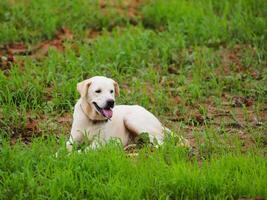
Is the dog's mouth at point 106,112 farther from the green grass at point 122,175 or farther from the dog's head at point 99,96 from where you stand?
the green grass at point 122,175

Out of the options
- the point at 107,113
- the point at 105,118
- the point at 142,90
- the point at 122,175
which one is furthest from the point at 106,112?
the point at 142,90

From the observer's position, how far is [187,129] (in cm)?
846

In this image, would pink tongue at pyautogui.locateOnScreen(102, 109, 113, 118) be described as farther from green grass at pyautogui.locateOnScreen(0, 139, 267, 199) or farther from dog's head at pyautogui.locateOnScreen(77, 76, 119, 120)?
green grass at pyautogui.locateOnScreen(0, 139, 267, 199)

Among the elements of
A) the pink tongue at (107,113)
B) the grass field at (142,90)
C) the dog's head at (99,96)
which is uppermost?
the dog's head at (99,96)

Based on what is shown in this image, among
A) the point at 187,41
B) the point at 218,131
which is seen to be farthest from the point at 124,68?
the point at 218,131

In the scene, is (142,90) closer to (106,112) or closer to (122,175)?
(106,112)

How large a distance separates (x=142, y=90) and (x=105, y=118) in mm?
1927

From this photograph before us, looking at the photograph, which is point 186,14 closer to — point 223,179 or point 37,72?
point 37,72

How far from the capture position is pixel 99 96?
757 cm

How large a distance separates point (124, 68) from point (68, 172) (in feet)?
13.0

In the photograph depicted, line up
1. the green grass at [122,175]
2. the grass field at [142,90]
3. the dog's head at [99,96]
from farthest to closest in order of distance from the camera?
the dog's head at [99,96], the grass field at [142,90], the green grass at [122,175]

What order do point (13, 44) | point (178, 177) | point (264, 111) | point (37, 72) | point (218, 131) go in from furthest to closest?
point (13, 44), point (37, 72), point (264, 111), point (218, 131), point (178, 177)

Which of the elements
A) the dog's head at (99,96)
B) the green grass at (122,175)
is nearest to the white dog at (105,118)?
the dog's head at (99,96)

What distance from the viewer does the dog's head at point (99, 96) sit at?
7516 millimetres
